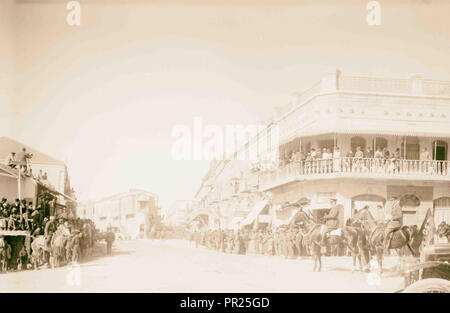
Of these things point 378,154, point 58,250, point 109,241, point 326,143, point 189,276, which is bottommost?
point 189,276

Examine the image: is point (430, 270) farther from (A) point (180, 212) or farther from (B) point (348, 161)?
(A) point (180, 212)

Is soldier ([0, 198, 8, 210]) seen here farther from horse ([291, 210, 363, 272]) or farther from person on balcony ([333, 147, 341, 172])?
person on balcony ([333, 147, 341, 172])

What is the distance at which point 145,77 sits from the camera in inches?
347

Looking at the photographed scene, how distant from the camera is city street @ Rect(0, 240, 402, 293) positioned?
26.8 feet

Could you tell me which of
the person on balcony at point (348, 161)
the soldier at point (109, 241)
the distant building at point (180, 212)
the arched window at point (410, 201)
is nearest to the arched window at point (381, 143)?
the person on balcony at point (348, 161)

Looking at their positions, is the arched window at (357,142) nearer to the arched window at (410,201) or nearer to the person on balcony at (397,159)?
the person on balcony at (397,159)

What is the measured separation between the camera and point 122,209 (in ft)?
28.6

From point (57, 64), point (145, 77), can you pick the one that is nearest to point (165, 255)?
point (145, 77)

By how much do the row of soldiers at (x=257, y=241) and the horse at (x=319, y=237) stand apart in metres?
0.14

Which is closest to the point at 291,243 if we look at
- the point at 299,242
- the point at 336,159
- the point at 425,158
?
the point at 299,242

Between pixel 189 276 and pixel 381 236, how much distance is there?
287 centimetres

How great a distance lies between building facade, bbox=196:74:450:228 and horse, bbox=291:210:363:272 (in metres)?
0.26

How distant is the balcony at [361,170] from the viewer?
868 centimetres

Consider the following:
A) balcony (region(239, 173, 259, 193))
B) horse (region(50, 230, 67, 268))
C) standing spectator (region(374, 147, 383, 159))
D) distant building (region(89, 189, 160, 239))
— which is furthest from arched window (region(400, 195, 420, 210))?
horse (region(50, 230, 67, 268))
